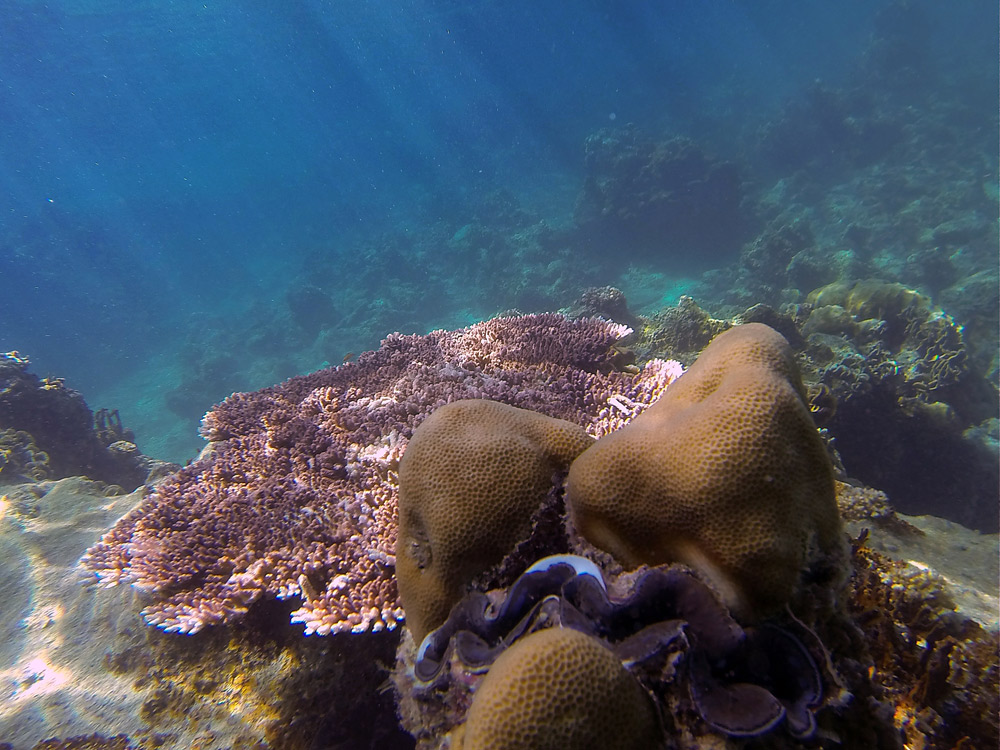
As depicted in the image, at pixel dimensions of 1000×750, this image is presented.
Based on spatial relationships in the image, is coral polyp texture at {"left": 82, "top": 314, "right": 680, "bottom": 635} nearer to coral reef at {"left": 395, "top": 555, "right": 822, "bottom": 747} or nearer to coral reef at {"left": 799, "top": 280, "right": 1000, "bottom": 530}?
coral reef at {"left": 395, "top": 555, "right": 822, "bottom": 747}

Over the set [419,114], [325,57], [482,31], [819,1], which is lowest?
[819,1]

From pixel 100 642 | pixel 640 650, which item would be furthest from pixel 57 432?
pixel 640 650

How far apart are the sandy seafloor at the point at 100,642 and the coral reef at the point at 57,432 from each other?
419 cm

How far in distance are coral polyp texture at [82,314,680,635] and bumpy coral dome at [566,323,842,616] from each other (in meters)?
1.42

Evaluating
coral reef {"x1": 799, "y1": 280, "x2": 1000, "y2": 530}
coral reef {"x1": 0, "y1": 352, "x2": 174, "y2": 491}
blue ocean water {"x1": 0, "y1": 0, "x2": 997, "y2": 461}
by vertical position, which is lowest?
coral reef {"x1": 799, "y1": 280, "x2": 1000, "y2": 530}

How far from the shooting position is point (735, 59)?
6116 cm

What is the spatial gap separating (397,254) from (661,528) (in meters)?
29.7

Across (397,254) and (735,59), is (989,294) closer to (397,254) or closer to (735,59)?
(397,254)

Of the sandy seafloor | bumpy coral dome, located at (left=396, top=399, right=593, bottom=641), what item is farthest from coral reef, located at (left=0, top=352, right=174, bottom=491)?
bumpy coral dome, located at (left=396, top=399, right=593, bottom=641)

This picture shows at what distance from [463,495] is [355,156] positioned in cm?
11995

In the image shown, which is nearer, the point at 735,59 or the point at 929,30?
the point at 929,30

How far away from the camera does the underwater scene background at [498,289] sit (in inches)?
114

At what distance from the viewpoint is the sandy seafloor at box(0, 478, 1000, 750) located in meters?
2.76

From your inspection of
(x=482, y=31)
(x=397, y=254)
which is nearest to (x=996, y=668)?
(x=397, y=254)
